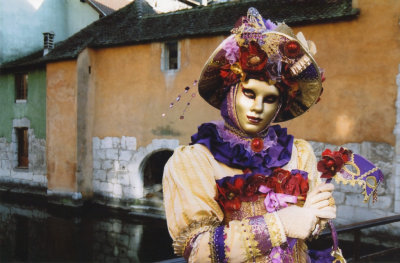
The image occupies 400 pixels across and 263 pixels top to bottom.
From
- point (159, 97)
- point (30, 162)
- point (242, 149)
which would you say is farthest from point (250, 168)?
point (30, 162)

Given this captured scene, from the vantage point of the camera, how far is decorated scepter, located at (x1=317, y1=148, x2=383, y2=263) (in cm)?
128

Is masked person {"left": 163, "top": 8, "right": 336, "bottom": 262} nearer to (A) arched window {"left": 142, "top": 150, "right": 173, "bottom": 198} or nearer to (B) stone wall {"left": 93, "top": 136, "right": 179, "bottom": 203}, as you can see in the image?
(B) stone wall {"left": 93, "top": 136, "right": 179, "bottom": 203}

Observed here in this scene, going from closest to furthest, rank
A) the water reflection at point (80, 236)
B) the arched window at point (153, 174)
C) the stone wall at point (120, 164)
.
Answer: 1. the water reflection at point (80, 236)
2. the stone wall at point (120, 164)
3. the arched window at point (153, 174)

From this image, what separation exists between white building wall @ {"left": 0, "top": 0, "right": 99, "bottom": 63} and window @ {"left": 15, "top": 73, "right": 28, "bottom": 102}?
1.38 m

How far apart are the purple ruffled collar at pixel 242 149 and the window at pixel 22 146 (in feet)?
42.0

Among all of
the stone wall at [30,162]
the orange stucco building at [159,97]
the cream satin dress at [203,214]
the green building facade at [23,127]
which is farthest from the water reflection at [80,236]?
the cream satin dress at [203,214]

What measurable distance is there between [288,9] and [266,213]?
740cm

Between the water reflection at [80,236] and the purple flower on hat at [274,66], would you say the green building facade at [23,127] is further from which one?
the purple flower on hat at [274,66]

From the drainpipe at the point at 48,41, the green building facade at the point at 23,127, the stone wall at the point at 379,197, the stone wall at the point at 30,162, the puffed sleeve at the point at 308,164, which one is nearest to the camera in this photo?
the puffed sleeve at the point at 308,164

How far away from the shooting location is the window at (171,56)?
30.1 ft

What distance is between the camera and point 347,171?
1379 millimetres

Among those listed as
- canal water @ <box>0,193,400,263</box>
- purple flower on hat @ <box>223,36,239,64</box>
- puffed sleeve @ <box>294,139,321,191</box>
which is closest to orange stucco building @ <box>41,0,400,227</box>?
canal water @ <box>0,193,400,263</box>

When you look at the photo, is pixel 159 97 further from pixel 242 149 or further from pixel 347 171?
pixel 347 171

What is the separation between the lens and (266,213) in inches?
52.6
